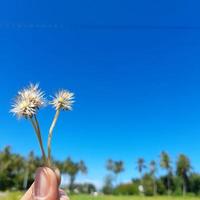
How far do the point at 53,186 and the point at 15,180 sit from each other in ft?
282

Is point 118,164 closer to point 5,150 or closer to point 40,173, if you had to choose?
point 5,150

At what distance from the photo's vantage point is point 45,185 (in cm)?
234

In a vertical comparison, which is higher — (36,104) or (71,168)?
(71,168)

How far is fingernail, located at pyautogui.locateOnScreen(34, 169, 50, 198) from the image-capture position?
2.33 m

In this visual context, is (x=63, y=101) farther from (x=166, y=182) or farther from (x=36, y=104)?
(x=166, y=182)

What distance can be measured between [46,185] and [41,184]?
1.3 inches

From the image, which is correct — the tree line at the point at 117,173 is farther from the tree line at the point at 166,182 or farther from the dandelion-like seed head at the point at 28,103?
the dandelion-like seed head at the point at 28,103

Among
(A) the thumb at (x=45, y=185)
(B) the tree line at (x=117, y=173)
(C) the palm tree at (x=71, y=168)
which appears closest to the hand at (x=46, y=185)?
(A) the thumb at (x=45, y=185)

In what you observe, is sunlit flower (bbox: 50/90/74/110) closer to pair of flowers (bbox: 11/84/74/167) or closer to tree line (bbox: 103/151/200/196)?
pair of flowers (bbox: 11/84/74/167)

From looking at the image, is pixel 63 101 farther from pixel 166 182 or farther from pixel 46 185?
pixel 166 182

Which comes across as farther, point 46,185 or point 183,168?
point 183,168

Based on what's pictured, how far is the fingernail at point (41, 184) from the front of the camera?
233 cm

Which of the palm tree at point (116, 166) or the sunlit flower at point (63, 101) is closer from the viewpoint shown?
the sunlit flower at point (63, 101)

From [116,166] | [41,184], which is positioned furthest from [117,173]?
[41,184]
